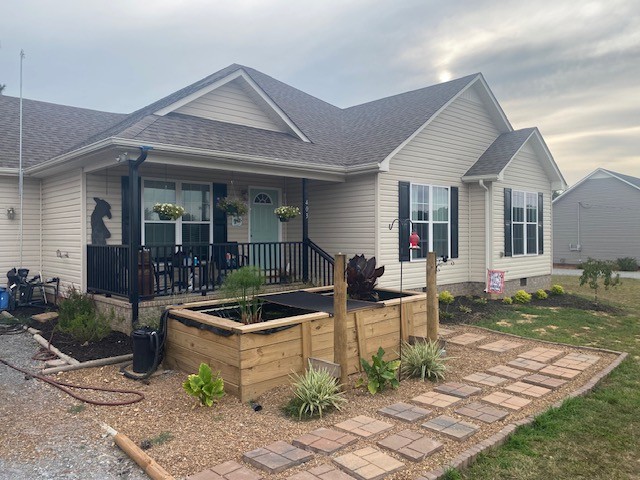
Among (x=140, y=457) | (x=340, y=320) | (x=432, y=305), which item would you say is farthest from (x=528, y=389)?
(x=140, y=457)

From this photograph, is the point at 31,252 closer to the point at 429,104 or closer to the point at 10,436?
the point at 10,436

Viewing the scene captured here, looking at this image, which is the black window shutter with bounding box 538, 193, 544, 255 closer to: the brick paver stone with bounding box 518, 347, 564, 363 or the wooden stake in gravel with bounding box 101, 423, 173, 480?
the brick paver stone with bounding box 518, 347, 564, 363

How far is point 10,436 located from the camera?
3.89 metres

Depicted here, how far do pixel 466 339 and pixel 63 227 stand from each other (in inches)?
318

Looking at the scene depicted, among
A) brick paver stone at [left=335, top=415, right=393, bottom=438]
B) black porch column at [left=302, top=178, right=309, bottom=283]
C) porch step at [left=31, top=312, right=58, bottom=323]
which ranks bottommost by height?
brick paver stone at [left=335, top=415, right=393, bottom=438]

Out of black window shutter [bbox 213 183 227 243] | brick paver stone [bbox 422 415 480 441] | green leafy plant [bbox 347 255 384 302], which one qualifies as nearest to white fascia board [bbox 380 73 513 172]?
green leafy plant [bbox 347 255 384 302]

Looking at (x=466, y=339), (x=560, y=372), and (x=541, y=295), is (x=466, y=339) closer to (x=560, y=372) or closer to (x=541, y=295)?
(x=560, y=372)

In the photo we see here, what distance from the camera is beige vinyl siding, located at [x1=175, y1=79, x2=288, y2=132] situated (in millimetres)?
9844

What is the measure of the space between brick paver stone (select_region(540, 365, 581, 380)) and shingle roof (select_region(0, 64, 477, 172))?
537 cm

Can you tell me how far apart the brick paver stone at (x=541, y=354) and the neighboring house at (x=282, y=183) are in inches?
125

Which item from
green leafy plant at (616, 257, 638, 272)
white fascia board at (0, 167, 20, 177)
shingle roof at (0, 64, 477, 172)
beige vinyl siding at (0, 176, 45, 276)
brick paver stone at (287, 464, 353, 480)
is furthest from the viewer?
green leafy plant at (616, 257, 638, 272)

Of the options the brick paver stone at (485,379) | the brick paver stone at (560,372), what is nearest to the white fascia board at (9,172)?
the brick paver stone at (485,379)

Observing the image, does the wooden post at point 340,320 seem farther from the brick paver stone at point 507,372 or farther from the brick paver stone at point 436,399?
the brick paver stone at point 507,372

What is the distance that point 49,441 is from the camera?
3.81 metres
